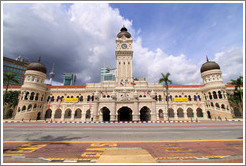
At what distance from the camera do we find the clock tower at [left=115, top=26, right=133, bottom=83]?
4381cm

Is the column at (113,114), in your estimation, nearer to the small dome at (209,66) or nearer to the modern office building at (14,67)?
the small dome at (209,66)

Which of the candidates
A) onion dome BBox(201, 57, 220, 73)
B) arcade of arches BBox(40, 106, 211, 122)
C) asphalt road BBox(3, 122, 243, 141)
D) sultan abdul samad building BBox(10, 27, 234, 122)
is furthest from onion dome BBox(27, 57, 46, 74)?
onion dome BBox(201, 57, 220, 73)

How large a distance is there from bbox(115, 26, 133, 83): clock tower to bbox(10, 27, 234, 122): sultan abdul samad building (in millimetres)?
420

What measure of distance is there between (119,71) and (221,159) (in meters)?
40.9

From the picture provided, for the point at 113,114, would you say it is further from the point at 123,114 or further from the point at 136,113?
the point at 123,114

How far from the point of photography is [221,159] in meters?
5.26

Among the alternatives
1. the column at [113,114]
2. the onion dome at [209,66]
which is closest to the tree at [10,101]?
the column at [113,114]

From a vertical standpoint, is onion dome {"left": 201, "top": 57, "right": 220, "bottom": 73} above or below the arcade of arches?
above

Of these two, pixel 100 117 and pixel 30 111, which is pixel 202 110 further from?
pixel 30 111

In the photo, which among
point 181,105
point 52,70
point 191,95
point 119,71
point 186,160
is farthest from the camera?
point 52,70

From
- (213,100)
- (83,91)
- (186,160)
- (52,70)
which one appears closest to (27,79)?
(83,91)

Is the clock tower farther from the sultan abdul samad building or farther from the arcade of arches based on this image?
the arcade of arches

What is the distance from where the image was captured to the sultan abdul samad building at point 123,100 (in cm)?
2958

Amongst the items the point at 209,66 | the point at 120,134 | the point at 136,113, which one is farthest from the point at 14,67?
the point at 209,66
